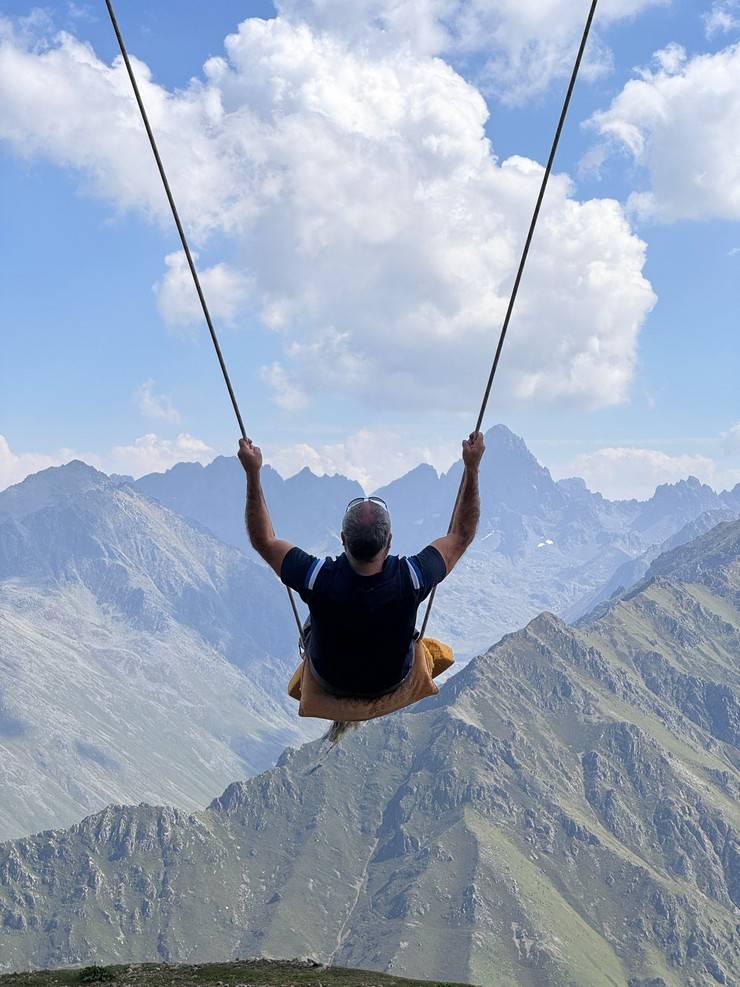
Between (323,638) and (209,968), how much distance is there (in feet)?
626

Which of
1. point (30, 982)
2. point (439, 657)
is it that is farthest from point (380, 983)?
point (439, 657)

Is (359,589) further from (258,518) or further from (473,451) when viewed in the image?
(473,451)

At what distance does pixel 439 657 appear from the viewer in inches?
539

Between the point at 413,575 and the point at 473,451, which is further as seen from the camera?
the point at 473,451

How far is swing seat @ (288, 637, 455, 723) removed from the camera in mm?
12727

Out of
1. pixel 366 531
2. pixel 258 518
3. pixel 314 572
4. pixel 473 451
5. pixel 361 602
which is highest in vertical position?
pixel 473 451

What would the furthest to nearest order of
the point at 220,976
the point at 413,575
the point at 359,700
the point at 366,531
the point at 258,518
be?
the point at 220,976 → the point at 359,700 → the point at 258,518 → the point at 413,575 → the point at 366,531

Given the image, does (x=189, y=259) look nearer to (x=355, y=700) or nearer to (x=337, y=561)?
(x=337, y=561)

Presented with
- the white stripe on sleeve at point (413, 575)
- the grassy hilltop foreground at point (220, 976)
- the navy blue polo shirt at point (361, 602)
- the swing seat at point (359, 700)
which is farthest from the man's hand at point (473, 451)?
the grassy hilltop foreground at point (220, 976)

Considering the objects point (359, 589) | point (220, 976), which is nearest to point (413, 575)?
point (359, 589)

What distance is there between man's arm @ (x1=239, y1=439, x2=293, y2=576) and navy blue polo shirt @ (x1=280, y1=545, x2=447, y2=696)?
19 centimetres

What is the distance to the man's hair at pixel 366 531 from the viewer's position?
11039 millimetres

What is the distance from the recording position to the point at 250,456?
12.6 metres

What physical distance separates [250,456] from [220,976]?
17743cm
